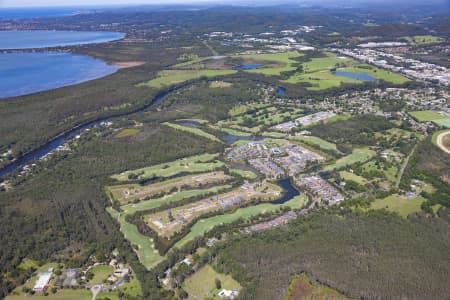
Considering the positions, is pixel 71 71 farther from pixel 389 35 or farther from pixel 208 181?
pixel 389 35

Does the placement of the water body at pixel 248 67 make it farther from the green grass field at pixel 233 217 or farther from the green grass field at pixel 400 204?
the green grass field at pixel 400 204

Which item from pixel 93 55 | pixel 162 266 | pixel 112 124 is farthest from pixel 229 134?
pixel 93 55

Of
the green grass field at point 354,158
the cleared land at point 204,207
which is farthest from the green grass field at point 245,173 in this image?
the green grass field at point 354,158

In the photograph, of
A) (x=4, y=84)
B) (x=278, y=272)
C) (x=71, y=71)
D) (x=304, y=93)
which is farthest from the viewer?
(x=71, y=71)

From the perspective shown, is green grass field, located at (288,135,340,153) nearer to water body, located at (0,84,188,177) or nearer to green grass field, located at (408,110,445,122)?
green grass field, located at (408,110,445,122)

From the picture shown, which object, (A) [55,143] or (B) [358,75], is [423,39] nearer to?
(B) [358,75]

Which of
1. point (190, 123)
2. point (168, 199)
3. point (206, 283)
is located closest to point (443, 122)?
point (190, 123)

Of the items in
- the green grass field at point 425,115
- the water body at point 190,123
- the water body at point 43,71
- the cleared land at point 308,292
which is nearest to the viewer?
the cleared land at point 308,292
